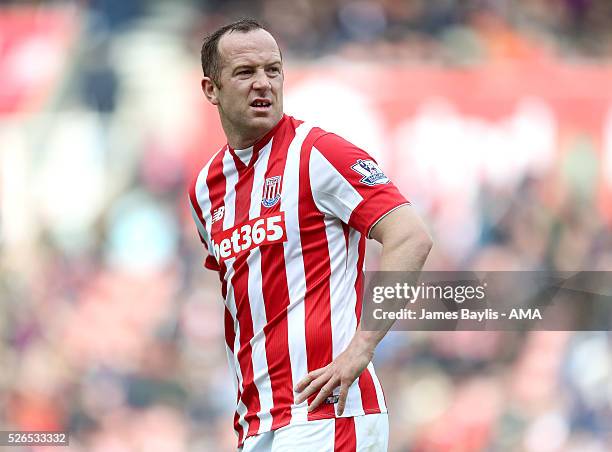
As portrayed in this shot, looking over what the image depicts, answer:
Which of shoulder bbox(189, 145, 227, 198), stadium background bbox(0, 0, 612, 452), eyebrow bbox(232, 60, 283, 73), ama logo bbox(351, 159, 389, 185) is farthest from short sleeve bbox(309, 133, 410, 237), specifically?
stadium background bbox(0, 0, 612, 452)

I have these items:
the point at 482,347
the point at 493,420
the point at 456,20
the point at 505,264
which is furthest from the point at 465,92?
the point at 493,420

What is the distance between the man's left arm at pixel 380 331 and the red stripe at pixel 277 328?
11 cm

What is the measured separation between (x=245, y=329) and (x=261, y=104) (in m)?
0.70

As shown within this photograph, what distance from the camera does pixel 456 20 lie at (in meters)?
8.42

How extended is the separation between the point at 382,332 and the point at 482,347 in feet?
16.5

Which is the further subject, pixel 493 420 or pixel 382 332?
pixel 493 420

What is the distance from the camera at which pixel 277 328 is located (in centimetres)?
331

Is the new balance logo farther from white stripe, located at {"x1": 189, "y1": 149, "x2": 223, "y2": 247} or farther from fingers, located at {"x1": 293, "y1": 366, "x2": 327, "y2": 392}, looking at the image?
fingers, located at {"x1": 293, "y1": 366, "x2": 327, "y2": 392}

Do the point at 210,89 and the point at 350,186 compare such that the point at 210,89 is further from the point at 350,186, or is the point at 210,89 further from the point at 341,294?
the point at 341,294

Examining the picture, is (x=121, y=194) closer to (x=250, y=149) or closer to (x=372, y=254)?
(x=372, y=254)

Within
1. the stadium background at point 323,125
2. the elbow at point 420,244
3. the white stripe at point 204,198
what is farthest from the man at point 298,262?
the stadium background at point 323,125

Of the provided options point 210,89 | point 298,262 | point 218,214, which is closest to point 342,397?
point 298,262

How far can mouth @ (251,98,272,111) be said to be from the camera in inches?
137

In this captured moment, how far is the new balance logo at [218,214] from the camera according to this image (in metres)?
3.58
